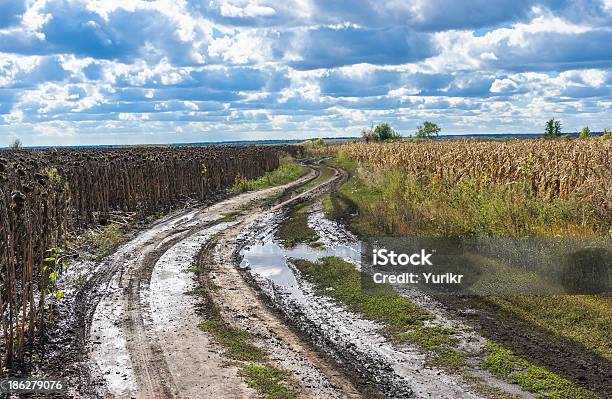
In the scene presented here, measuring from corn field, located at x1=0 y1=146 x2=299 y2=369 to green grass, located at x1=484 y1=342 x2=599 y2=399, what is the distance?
6097mm

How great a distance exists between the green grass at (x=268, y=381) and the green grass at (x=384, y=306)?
197cm

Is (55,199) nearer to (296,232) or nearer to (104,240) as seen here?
(104,240)

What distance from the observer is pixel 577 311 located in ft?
31.0

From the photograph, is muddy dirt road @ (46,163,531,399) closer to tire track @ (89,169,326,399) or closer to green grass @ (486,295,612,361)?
tire track @ (89,169,326,399)

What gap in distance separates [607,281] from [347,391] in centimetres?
A: 590

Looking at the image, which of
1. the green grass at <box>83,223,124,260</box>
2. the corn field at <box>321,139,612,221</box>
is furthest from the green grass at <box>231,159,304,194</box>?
the green grass at <box>83,223,124,260</box>

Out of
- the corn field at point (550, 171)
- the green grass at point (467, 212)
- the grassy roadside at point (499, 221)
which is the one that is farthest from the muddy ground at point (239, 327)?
the corn field at point (550, 171)

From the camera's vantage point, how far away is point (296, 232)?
17578 mm

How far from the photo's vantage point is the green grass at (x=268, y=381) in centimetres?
689

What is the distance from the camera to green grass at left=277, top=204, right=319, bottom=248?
16297 mm

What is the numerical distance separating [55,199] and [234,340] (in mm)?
8928

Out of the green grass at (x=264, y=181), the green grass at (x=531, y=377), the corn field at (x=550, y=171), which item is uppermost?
the corn field at (x=550, y=171)

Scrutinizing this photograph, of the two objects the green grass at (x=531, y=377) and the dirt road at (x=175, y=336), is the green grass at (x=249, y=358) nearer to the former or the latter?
the dirt road at (x=175, y=336)

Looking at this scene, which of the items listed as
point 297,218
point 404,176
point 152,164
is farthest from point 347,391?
point 152,164
